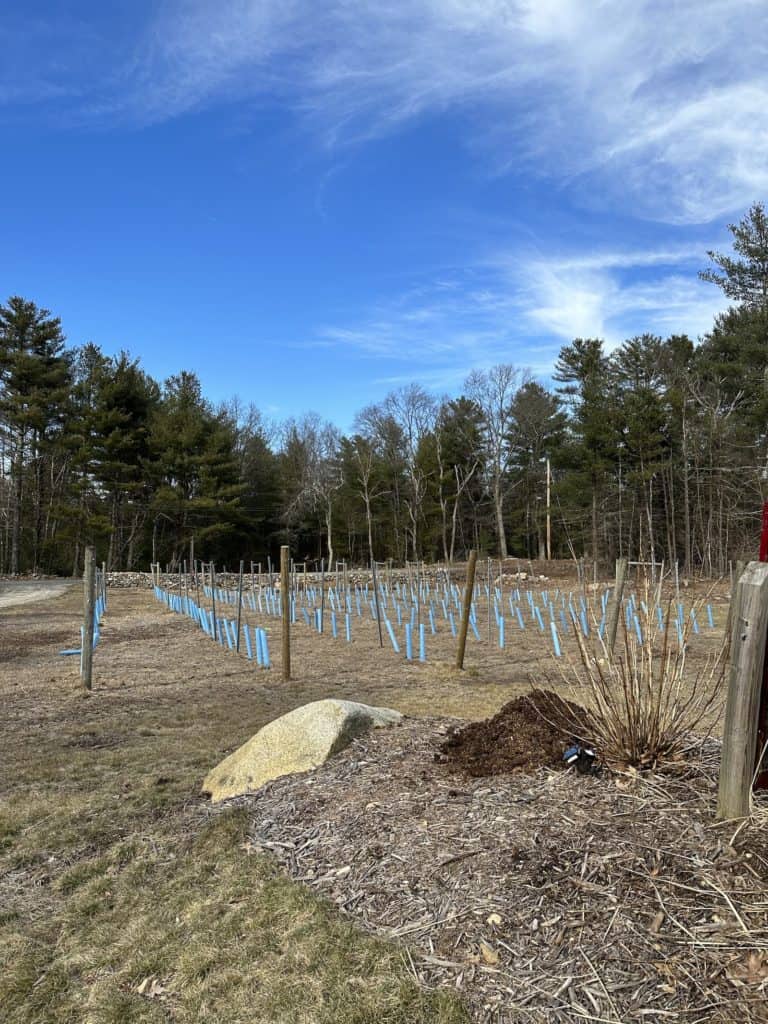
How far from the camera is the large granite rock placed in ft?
12.9

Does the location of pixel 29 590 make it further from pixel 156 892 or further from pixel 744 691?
pixel 744 691

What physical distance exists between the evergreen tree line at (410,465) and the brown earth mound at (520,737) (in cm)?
1535

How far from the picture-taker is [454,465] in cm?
4169

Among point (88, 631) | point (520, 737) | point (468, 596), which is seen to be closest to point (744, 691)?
point (520, 737)

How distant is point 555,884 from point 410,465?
4030 centimetres

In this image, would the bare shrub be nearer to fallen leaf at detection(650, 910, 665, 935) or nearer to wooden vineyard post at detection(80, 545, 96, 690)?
fallen leaf at detection(650, 910, 665, 935)

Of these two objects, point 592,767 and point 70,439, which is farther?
point 70,439

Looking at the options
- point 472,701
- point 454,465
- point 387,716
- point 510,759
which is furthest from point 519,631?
point 454,465

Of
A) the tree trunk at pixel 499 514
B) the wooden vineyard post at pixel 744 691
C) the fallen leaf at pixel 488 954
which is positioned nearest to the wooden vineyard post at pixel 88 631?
the fallen leaf at pixel 488 954

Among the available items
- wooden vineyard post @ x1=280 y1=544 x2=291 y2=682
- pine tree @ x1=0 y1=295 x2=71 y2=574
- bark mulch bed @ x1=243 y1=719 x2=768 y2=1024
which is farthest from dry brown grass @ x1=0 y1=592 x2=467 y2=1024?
pine tree @ x1=0 y1=295 x2=71 y2=574

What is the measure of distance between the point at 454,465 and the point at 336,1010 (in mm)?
40119

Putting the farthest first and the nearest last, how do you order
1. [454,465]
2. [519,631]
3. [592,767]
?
[454,465], [519,631], [592,767]

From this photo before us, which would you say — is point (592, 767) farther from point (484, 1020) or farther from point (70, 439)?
point (70, 439)

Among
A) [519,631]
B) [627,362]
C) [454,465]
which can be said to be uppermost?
[627,362]
